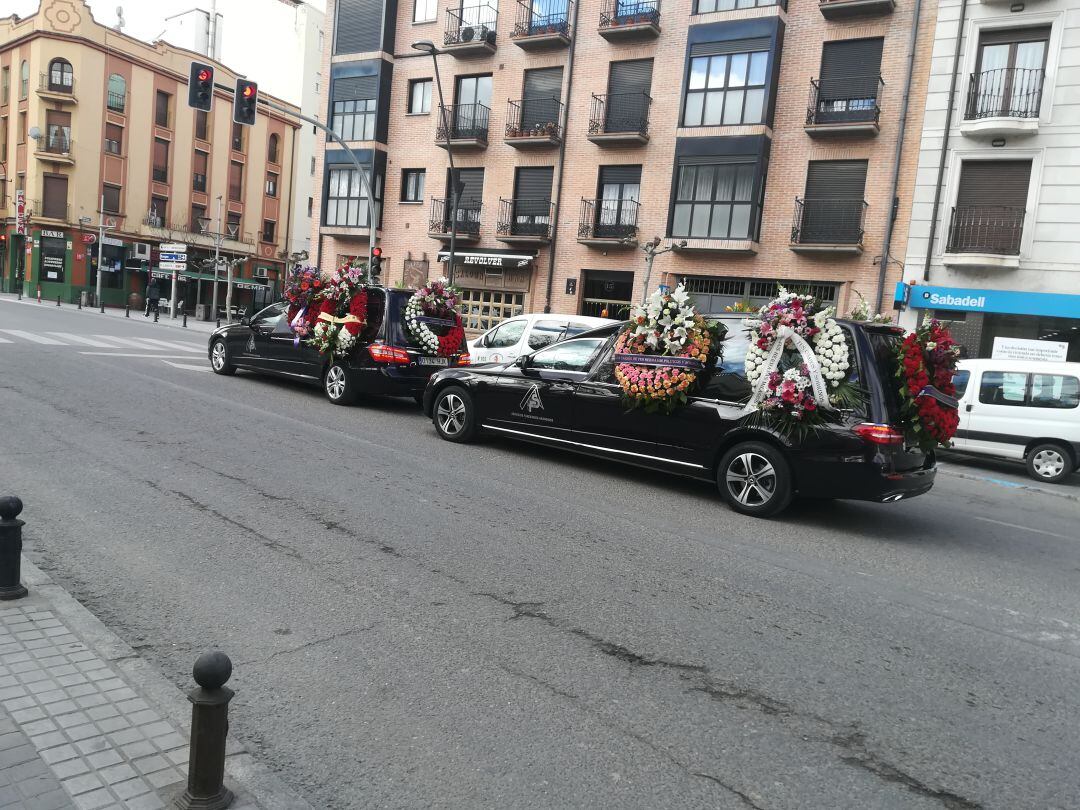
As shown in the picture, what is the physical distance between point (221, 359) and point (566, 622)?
11.8 metres

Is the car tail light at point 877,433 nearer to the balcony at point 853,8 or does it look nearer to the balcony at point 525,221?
the balcony at point 853,8

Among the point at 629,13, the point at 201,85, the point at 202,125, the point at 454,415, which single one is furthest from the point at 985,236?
the point at 202,125

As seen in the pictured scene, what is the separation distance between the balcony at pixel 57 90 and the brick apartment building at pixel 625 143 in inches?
869

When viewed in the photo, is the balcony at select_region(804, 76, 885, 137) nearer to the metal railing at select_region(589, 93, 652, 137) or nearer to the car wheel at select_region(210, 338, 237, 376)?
the metal railing at select_region(589, 93, 652, 137)

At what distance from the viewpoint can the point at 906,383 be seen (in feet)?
22.9

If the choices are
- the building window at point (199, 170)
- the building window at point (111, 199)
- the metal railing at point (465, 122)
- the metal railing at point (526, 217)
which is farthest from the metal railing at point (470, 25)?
the building window at point (199, 170)

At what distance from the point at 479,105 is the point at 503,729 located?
93.4 feet

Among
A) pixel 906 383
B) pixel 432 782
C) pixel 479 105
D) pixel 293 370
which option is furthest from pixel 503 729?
pixel 479 105

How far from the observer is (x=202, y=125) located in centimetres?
5272

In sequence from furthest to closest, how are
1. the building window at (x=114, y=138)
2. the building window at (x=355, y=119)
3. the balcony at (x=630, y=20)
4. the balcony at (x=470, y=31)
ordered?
the building window at (x=114, y=138) → the building window at (x=355, y=119) → the balcony at (x=470, y=31) → the balcony at (x=630, y=20)

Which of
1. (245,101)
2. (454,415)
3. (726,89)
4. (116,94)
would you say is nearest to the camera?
(454,415)


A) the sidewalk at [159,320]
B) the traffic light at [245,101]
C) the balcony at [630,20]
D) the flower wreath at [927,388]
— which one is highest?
the balcony at [630,20]

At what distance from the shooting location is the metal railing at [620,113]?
25.6m

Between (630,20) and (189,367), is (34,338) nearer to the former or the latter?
(189,367)
